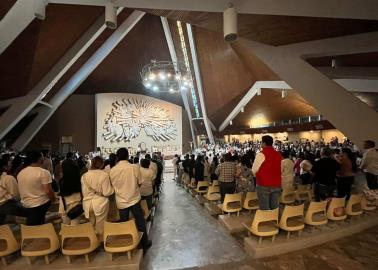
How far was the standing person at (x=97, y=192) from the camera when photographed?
3617 millimetres

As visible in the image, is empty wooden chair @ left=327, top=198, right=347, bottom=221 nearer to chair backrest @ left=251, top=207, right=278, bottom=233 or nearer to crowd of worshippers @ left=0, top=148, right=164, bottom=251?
chair backrest @ left=251, top=207, right=278, bottom=233

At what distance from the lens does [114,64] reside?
22.1 meters

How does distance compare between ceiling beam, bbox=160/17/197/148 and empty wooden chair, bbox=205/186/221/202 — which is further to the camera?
ceiling beam, bbox=160/17/197/148

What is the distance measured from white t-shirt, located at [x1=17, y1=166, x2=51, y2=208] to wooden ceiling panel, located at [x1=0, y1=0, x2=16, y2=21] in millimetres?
4887

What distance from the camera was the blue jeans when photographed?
166 inches

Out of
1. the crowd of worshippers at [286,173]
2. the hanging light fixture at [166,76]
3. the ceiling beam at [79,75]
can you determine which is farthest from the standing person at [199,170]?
the ceiling beam at [79,75]

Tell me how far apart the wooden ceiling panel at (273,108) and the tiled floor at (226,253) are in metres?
12.7

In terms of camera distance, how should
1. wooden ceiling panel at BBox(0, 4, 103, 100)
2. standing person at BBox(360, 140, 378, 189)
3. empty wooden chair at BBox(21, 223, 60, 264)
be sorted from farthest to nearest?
wooden ceiling panel at BBox(0, 4, 103, 100) → standing person at BBox(360, 140, 378, 189) → empty wooden chair at BBox(21, 223, 60, 264)

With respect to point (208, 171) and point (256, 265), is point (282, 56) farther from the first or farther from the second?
point (256, 265)

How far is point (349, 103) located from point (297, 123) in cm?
1339

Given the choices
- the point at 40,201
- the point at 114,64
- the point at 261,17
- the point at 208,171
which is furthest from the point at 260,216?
the point at 114,64

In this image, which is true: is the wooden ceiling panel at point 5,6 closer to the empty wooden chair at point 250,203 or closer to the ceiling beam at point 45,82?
the ceiling beam at point 45,82

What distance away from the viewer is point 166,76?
18.2 meters

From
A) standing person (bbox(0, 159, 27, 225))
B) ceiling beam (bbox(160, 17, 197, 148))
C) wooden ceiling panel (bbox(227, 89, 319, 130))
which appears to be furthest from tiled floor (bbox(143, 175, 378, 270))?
ceiling beam (bbox(160, 17, 197, 148))
